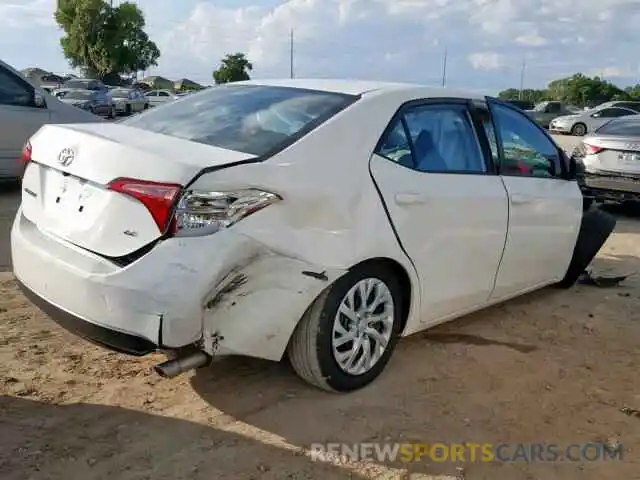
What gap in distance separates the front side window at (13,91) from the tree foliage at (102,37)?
210ft

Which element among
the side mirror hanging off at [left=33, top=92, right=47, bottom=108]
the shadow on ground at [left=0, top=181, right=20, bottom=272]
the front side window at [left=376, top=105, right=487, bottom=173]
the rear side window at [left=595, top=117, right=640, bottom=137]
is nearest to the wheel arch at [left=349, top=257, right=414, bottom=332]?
the front side window at [left=376, top=105, right=487, bottom=173]

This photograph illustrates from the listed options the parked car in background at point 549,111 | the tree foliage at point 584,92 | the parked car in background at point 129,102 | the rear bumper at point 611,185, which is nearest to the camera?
the rear bumper at point 611,185

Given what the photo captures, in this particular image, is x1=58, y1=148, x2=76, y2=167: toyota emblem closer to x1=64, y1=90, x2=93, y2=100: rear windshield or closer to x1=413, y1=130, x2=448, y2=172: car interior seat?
x1=413, y1=130, x2=448, y2=172: car interior seat

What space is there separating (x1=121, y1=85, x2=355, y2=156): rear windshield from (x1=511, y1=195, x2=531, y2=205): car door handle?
131 centimetres

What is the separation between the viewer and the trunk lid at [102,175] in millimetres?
2799

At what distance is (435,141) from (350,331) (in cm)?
120

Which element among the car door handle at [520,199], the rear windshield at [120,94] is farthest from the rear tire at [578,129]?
the car door handle at [520,199]

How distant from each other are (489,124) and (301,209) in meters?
1.73

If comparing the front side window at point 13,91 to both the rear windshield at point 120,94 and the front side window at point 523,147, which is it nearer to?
the front side window at point 523,147

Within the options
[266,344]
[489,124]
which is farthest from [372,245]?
[489,124]

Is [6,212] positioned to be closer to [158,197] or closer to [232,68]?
[158,197]

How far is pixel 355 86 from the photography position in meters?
3.81

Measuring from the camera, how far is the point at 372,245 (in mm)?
3283

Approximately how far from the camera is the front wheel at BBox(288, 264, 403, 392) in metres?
3.18
